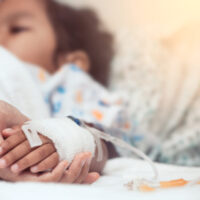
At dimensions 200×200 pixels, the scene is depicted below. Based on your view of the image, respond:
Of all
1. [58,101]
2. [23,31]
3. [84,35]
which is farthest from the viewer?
[84,35]

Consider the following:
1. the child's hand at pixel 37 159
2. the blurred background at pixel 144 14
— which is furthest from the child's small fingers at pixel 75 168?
the blurred background at pixel 144 14

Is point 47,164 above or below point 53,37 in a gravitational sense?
below

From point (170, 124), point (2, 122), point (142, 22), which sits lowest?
point (170, 124)

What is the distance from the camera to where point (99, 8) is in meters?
1.08

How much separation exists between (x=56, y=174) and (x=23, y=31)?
24.2 inches

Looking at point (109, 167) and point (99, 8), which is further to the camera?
point (99, 8)

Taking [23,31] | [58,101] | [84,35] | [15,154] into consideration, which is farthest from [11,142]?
[84,35]

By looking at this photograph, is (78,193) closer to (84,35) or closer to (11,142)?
(11,142)

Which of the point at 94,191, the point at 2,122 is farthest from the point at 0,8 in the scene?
the point at 94,191

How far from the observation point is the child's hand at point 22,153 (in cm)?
36

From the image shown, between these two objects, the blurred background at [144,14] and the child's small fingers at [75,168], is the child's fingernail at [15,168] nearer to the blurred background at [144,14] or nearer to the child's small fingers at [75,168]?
the child's small fingers at [75,168]

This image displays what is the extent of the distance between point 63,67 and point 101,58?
172 mm

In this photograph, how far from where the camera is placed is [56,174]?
359 mm

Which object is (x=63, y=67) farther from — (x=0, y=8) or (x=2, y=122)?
(x=2, y=122)
